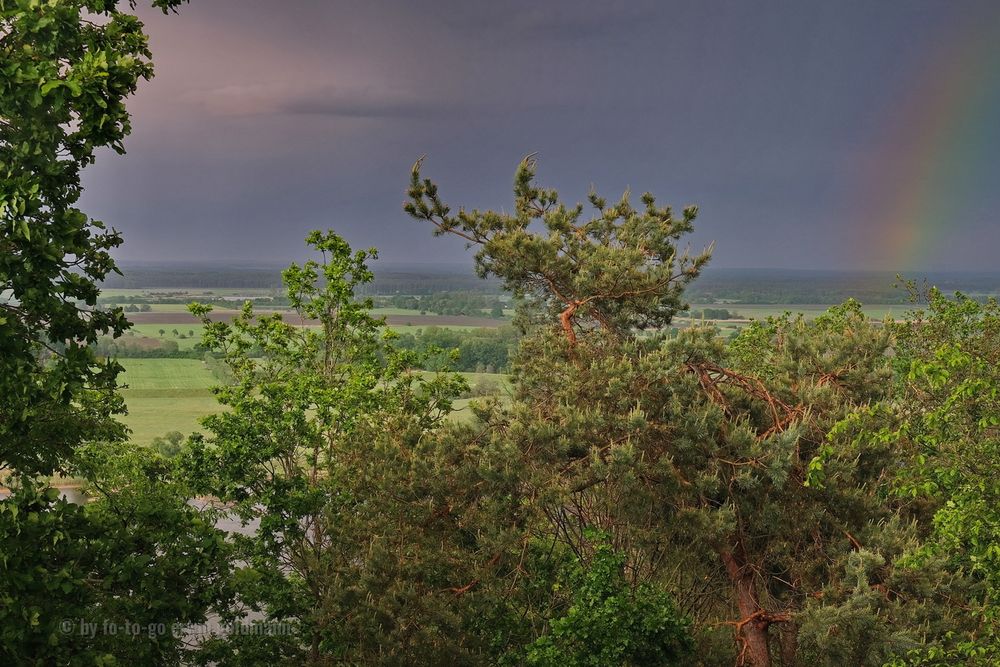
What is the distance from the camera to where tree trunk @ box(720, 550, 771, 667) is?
1130 cm

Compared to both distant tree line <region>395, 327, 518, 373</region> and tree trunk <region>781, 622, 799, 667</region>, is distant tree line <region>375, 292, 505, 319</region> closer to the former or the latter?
distant tree line <region>395, 327, 518, 373</region>

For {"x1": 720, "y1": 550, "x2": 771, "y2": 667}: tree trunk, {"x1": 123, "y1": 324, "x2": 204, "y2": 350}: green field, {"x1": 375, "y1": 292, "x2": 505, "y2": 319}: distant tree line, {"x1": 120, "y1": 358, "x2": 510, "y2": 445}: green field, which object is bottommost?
{"x1": 120, "y1": 358, "x2": 510, "y2": 445}: green field

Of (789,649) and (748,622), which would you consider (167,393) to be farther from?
(748,622)

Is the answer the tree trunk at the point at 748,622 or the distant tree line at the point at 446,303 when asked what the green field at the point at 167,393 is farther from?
the tree trunk at the point at 748,622

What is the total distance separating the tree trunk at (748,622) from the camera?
37.1ft

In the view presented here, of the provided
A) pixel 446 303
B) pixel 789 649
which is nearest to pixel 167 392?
pixel 446 303

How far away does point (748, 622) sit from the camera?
11328 millimetres

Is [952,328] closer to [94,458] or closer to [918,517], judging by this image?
[918,517]

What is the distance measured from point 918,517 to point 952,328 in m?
8.25

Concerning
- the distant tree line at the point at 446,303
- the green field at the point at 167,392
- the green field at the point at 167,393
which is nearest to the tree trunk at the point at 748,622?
the distant tree line at the point at 446,303

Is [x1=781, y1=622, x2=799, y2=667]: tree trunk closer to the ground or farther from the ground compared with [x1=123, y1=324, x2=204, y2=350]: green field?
closer to the ground

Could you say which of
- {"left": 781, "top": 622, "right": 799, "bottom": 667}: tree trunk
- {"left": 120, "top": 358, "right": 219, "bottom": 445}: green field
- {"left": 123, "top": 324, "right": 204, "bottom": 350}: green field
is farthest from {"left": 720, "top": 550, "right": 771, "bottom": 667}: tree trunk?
{"left": 120, "top": 358, "right": 219, "bottom": 445}: green field

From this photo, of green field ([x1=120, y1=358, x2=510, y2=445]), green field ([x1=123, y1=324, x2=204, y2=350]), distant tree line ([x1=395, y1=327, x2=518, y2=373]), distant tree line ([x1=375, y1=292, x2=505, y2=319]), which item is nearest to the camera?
distant tree line ([x1=395, y1=327, x2=518, y2=373])

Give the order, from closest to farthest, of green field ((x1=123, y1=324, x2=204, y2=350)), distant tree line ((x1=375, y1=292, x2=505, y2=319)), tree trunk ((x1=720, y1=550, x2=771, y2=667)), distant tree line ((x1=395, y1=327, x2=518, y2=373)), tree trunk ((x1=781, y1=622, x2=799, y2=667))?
1. tree trunk ((x1=720, y1=550, x2=771, y2=667))
2. tree trunk ((x1=781, y1=622, x2=799, y2=667))
3. distant tree line ((x1=395, y1=327, x2=518, y2=373))
4. distant tree line ((x1=375, y1=292, x2=505, y2=319))
5. green field ((x1=123, y1=324, x2=204, y2=350))
